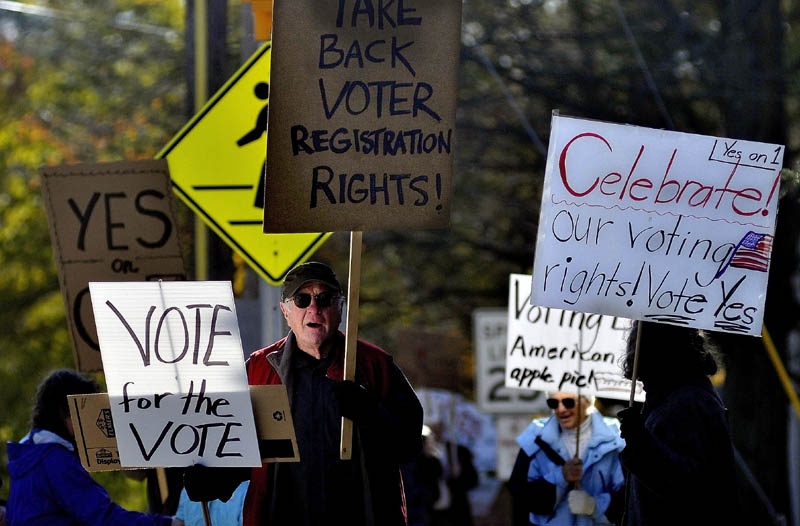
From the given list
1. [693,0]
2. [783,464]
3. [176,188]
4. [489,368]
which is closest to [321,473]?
[176,188]

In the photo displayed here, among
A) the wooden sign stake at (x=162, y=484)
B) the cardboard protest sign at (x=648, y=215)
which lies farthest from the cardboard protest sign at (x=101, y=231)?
the cardboard protest sign at (x=648, y=215)

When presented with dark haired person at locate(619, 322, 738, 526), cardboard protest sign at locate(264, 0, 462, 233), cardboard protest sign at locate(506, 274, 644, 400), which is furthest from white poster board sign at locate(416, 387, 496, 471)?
dark haired person at locate(619, 322, 738, 526)

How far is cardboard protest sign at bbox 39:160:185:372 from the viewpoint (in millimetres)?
7445

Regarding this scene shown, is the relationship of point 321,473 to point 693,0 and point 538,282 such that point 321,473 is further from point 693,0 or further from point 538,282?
point 693,0

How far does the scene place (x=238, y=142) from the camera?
7.91 metres

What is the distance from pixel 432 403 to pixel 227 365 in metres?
8.80

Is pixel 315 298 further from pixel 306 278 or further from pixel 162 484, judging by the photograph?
pixel 162 484

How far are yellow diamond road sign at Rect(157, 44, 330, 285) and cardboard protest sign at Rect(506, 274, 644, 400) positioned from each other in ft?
3.91

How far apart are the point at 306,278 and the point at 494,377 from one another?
828cm

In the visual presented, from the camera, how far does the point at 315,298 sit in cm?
562

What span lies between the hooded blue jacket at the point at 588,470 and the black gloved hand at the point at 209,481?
86.2 inches

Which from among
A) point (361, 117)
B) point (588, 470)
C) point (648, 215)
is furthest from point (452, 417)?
point (361, 117)

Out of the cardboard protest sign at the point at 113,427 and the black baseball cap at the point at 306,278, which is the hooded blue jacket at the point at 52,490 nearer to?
the cardboard protest sign at the point at 113,427

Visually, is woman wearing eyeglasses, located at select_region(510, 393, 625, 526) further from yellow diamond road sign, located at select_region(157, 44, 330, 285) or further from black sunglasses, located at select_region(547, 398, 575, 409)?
yellow diamond road sign, located at select_region(157, 44, 330, 285)
